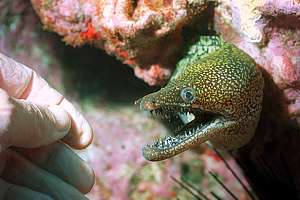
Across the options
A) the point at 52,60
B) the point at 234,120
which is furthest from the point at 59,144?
the point at 52,60

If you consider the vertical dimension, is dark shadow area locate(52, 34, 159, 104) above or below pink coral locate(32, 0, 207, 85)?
below

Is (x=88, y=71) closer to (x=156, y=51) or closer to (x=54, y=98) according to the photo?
(x=156, y=51)

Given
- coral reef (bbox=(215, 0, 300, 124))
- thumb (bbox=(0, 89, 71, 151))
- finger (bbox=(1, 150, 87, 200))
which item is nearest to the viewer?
thumb (bbox=(0, 89, 71, 151))

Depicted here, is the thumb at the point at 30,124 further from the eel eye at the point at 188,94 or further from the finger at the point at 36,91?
the eel eye at the point at 188,94

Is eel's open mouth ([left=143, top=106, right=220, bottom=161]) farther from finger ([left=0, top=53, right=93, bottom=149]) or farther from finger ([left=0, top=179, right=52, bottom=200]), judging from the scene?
finger ([left=0, top=179, right=52, bottom=200])

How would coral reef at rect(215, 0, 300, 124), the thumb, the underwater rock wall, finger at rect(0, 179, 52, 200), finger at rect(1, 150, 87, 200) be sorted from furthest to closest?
the underwater rock wall, coral reef at rect(215, 0, 300, 124), finger at rect(1, 150, 87, 200), finger at rect(0, 179, 52, 200), the thumb

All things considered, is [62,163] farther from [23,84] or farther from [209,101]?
[209,101]

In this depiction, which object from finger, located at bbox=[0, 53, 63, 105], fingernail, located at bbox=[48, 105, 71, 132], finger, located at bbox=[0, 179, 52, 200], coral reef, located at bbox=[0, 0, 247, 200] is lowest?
coral reef, located at bbox=[0, 0, 247, 200]

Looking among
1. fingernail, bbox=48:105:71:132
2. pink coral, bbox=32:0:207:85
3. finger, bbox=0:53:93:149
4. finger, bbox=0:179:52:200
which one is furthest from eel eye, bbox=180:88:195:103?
finger, bbox=0:179:52:200
